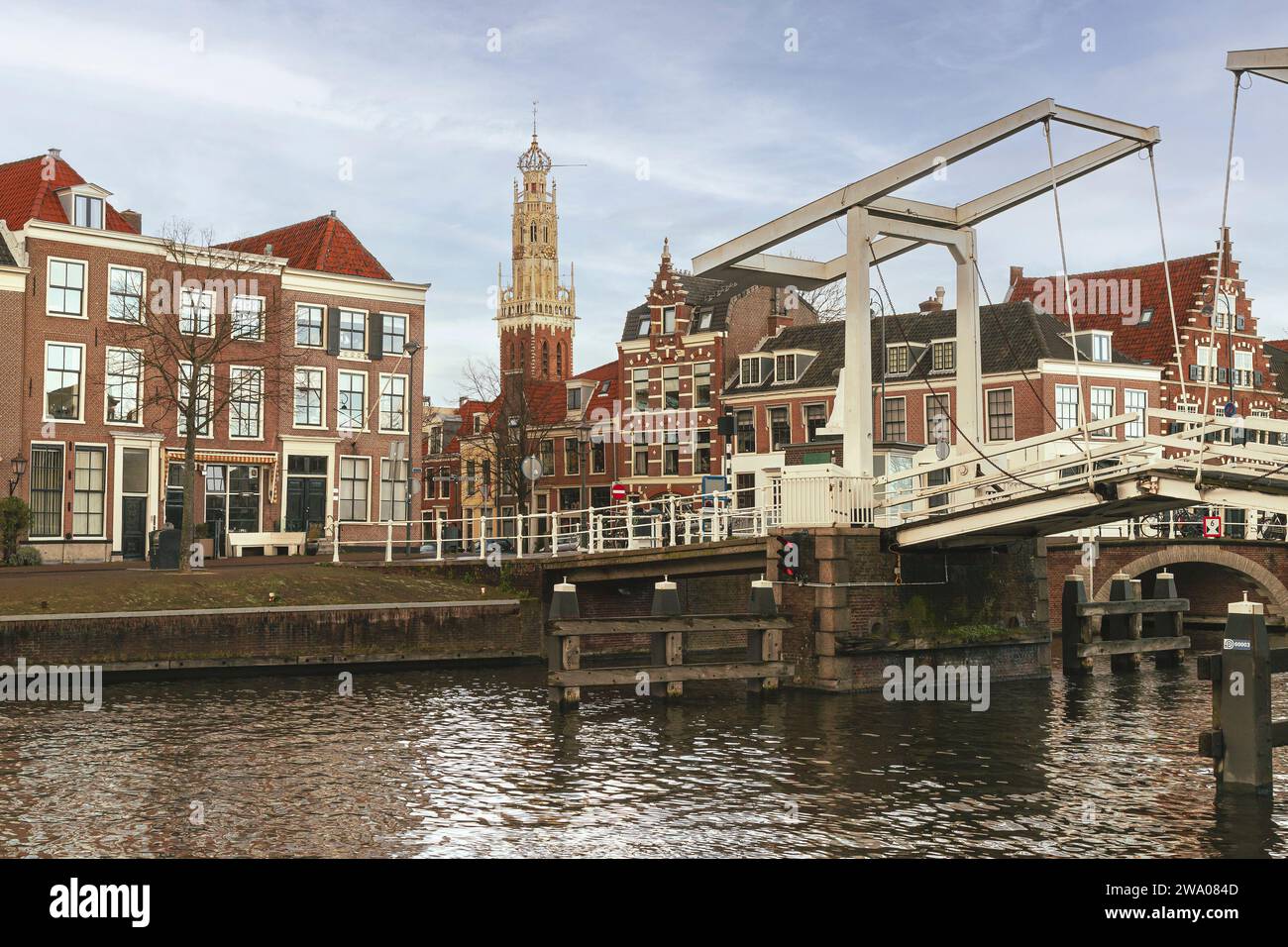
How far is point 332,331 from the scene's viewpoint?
45.6m

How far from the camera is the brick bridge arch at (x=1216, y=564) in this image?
126 feet

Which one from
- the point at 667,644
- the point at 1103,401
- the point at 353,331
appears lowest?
the point at 667,644

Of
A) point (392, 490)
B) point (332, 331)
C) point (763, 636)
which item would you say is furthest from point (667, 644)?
point (332, 331)

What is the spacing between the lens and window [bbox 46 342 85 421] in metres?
39.2

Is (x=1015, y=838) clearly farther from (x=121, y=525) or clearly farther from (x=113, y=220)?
(x=113, y=220)

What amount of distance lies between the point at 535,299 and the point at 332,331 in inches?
2254

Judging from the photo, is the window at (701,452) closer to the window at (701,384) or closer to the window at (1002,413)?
the window at (701,384)

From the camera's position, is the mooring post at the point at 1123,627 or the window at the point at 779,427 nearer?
the mooring post at the point at 1123,627

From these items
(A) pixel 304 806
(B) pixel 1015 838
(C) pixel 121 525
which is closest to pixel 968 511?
(B) pixel 1015 838

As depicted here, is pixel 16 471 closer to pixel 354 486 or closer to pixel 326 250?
pixel 354 486

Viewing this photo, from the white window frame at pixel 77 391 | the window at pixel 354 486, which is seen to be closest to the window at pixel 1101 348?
the window at pixel 354 486

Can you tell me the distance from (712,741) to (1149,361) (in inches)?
1575

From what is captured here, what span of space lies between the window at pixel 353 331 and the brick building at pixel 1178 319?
26.6m

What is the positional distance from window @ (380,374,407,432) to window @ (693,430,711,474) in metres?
14.6
